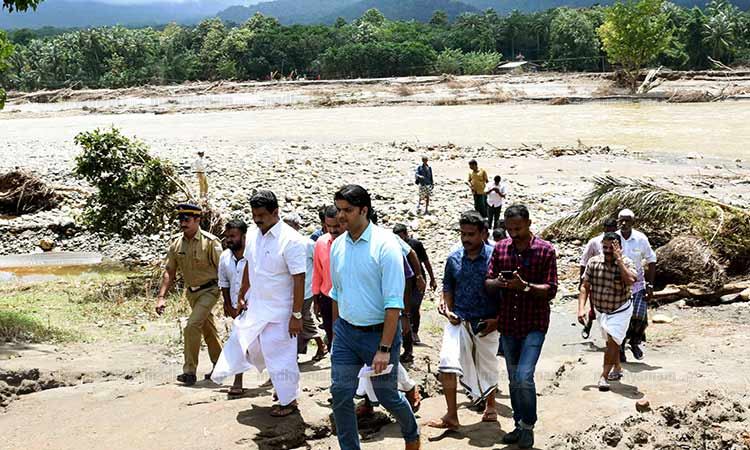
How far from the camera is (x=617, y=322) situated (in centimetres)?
588

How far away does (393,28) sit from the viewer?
317 feet

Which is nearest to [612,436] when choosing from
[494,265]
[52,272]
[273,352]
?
[494,265]

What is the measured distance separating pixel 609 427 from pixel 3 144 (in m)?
32.4

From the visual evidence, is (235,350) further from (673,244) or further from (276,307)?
(673,244)

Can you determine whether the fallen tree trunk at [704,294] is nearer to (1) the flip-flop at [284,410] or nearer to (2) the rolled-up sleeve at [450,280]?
(2) the rolled-up sleeve at [450,280]

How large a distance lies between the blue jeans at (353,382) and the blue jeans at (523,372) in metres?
0.73

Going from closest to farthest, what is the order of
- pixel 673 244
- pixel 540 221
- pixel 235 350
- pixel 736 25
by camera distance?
1. pixel 235 350
2. pixel 673 244
3. pixel 540 221
4. pixel 736 25

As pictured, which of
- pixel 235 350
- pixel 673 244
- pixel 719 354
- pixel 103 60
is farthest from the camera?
pixel 103 60

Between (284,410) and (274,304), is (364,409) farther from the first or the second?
(274,304)

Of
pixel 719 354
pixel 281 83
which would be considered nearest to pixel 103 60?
pixel 281 83

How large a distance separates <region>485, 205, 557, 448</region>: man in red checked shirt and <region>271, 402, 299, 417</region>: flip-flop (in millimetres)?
1361

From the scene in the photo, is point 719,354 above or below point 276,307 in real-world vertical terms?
below

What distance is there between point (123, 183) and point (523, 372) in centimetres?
903

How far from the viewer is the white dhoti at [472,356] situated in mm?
4867
